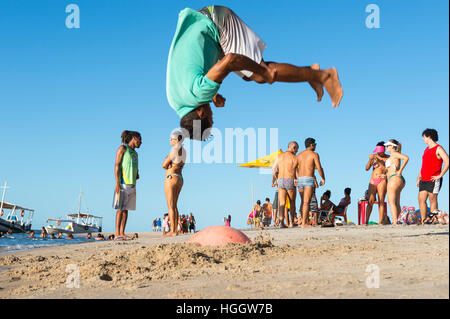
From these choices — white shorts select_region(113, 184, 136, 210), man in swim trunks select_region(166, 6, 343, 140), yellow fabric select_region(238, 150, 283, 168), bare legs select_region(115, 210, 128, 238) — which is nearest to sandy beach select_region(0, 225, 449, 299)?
man in swim trunks select_region(166, 6, 343, 140)

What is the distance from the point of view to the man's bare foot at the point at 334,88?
4.58 metres

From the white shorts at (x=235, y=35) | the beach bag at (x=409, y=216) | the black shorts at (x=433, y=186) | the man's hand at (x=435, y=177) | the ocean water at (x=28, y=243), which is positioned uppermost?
the white shorts at (x=235, y=35)

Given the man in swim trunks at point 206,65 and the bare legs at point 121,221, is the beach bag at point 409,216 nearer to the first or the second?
the bare legs at point 121,221

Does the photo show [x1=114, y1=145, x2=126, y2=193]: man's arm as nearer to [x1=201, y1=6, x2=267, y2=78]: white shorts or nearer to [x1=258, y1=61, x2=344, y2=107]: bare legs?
→ [x1=201, y1=6, x2=267, y2=78]: white shorts

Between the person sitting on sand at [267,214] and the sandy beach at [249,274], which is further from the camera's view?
the person sitting on sand at [267,214]

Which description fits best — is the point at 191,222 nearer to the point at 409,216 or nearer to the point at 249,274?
the point at 409,216

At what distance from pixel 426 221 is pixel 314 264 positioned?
698cm

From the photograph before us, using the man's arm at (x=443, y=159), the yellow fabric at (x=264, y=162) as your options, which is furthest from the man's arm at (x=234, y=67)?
the yellow fabric at (x=264, y=162)

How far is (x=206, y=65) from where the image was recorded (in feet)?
15.1

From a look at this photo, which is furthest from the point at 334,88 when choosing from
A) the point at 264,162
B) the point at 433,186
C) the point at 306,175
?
the point at 264,162

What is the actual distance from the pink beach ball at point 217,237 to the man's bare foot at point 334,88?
2062 millimetres

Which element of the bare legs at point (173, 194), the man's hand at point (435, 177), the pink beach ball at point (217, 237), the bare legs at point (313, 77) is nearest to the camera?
the bare legs at point (313, 77)

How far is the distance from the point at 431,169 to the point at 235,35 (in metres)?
5.81
